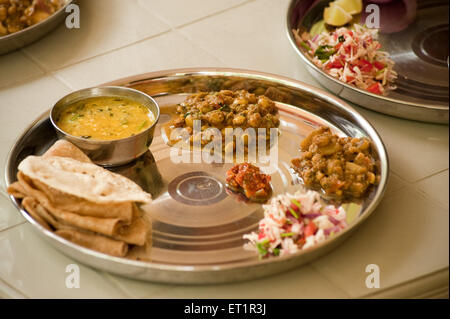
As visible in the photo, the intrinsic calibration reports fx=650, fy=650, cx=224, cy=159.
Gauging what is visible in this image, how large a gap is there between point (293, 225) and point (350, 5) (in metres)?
1.15

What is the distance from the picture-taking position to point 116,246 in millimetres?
1559

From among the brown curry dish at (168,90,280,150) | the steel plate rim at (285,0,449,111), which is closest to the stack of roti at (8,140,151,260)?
the brown curry dish at (168,90,280,150)

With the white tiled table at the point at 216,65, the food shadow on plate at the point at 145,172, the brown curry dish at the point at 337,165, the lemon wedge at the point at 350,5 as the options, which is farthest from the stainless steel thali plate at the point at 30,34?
the brown curry dish at the point at 337,165

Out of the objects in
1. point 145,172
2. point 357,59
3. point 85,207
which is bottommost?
point 145,172

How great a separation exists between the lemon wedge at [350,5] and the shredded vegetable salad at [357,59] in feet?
0.62

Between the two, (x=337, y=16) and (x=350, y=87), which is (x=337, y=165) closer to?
(x=350, y=87)

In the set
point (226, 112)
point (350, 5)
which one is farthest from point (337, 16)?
point (226, 112)

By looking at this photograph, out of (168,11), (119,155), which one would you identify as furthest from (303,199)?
(168,11)

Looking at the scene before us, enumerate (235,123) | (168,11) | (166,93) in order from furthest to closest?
(168,11), (166,93), (235,123)

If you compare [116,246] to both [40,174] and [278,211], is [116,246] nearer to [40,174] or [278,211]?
[40,174]

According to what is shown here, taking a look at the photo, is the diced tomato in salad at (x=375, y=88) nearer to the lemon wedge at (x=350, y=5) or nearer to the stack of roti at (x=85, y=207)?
the lemon wedge at (x=350, y=5)

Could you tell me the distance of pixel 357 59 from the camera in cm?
213

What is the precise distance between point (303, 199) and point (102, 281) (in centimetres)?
53

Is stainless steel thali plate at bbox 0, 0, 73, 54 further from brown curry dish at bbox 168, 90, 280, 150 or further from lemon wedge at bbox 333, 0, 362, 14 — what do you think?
lemon wedge at bbox 333, 0, 362, 14
